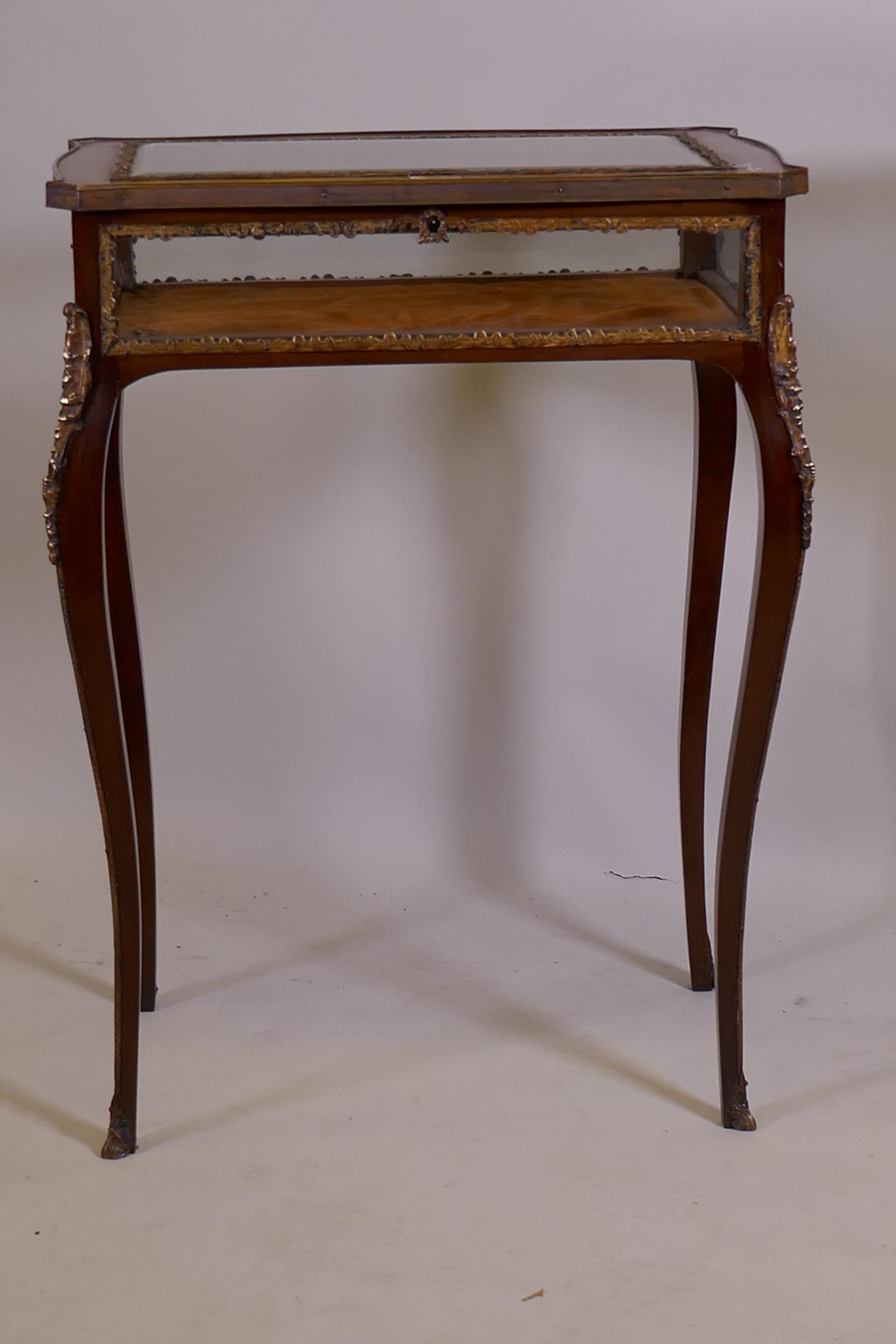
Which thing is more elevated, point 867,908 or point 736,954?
point 736,954

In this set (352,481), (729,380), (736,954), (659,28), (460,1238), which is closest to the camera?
A: (460,1238)

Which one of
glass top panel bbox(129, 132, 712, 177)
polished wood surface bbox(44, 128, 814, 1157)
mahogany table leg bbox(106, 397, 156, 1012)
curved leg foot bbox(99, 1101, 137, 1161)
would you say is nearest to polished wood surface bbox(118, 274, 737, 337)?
polished wood surface bbox(44, 128, 814, 1157)

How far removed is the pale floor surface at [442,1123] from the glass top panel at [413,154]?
972 millimetres

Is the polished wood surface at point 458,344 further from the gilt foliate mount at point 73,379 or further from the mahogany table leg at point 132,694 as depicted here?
the mahogany table leg at point 132,694

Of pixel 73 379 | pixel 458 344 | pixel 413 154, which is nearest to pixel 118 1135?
pixel 73 379

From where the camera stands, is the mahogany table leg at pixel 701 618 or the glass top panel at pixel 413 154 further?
the mahogany table leg at pixel 701 618

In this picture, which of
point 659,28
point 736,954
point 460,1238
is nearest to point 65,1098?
point 460,1238

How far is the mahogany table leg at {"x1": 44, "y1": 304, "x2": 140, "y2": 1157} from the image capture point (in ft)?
4.79

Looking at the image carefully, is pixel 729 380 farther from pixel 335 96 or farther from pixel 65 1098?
pixel 65 1098

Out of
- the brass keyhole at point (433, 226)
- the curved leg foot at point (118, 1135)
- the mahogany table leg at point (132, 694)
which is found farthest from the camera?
the mahogany table leg at point (132, 694)

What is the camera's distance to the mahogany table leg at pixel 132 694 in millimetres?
1824

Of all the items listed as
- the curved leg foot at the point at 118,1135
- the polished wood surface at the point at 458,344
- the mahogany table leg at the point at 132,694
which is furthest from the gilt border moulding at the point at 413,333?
the curved leg foot at the point at 118,1135

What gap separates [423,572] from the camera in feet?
7.51

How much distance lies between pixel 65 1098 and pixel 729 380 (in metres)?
1.09
